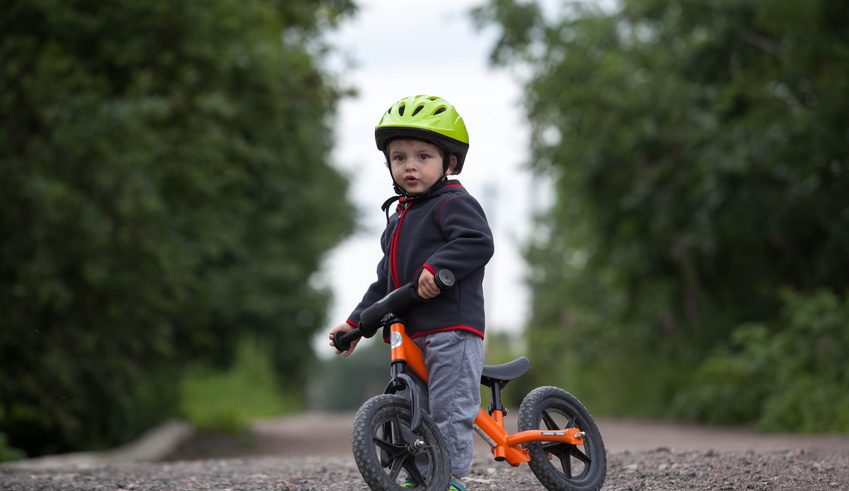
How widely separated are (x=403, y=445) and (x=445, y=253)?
0.81 metres

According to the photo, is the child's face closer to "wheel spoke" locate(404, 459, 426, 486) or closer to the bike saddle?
the bike saddle

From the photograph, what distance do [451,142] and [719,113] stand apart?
43.8 feet

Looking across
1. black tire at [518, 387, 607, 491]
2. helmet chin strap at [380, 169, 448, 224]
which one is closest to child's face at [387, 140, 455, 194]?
helmet chin strap at [380, 169, 448, 224]

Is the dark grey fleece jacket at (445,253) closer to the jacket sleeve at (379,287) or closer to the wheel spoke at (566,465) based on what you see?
the jacket sleeve at (379,287)

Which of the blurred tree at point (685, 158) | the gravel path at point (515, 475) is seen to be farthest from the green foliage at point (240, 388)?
the gravel path at point (515, 475)

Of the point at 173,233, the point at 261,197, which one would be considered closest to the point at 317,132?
the point at 261,197

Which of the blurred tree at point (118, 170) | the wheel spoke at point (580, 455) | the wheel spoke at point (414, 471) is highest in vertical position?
the blurred tree at point (118, 170)

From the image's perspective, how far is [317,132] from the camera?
2881 centimetres

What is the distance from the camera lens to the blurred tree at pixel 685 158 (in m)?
15.3

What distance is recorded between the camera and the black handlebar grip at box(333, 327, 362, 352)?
5.14m

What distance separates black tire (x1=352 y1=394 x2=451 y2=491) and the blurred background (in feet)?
23.5

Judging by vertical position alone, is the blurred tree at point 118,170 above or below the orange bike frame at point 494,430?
above

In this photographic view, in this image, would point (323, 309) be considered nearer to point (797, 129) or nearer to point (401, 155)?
point (797, 129)

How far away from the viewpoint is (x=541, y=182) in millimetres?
22500
